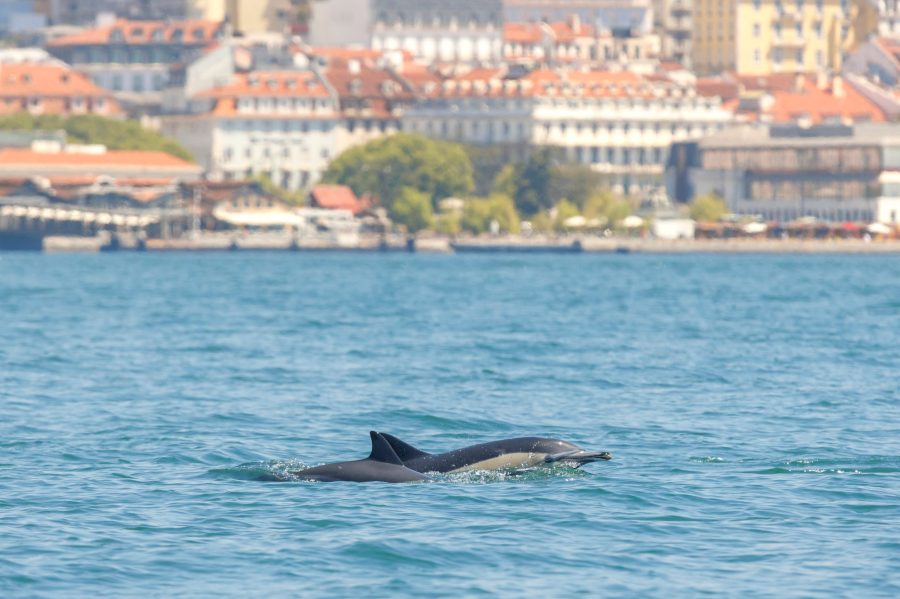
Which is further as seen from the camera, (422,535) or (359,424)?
(359,424)

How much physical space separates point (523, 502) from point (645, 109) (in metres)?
163

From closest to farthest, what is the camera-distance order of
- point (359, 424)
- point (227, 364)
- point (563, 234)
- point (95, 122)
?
point (359, 424) < point (227, 364) < point (563, 234) < point (95, 122)

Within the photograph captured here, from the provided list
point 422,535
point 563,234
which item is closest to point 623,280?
point 563,234

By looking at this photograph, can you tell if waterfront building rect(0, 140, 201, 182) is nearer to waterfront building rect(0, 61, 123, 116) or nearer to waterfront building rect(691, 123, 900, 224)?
waterfront building rect(0, 61, 123, 116)

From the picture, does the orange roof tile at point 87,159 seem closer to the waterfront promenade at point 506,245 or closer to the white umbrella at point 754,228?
the waterfront promenade at point 506,245

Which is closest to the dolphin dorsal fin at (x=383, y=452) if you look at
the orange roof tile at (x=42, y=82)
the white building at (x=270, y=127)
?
the white building at (x=270, y=127)

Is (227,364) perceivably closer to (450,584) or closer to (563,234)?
(450,584)

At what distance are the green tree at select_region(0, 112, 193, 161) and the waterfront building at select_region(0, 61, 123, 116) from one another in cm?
521

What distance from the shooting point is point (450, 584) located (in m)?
23.1

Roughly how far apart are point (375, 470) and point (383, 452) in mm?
419

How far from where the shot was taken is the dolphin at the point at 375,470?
27.5m

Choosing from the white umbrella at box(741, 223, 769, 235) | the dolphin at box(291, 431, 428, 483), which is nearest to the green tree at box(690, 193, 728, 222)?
the white umbrella at box(741, 223, 769, 235)

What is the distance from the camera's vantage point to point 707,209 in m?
171

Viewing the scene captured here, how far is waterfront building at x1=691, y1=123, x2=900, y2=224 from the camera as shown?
17450 centimetres
